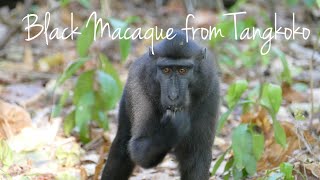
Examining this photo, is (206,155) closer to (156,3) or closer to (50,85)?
(50,85)

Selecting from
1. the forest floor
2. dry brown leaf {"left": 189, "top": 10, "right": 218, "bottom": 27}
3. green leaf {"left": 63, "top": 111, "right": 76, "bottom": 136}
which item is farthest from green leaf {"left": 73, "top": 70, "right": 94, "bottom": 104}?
dry brown leaf {"left": 189, "top": 10, "right": 218, "bottom": 27}

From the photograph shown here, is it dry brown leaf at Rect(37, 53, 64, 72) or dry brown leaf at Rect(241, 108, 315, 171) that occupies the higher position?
dry brown leaf at Rect(37, 53, 64, 72)

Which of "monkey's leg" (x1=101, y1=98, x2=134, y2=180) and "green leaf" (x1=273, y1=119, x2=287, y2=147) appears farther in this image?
"monkey's leg" (x1=101, y1=98, x2=134, y2=180)

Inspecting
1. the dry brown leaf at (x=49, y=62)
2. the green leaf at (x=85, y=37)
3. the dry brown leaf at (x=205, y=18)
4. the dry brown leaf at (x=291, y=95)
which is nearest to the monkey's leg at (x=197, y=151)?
the green leaf at (x=85, y=37)

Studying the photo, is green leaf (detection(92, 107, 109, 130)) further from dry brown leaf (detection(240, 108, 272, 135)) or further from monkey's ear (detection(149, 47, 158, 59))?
monkey's ear (detection(149, 47, 158, 59))

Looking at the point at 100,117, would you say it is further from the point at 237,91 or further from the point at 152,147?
the point at 152,147

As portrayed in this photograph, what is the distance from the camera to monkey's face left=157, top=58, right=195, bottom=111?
4.46 meters

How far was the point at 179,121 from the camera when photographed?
175 inches

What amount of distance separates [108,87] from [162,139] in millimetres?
1638

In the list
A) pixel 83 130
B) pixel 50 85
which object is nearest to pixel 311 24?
pixel 50 85

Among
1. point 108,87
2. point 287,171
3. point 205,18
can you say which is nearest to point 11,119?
point 108,87

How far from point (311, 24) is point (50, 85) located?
4.85 metres

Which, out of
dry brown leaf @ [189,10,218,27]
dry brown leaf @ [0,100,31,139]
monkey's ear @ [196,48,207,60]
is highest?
dry brown leaf @ [189,10,218,27]

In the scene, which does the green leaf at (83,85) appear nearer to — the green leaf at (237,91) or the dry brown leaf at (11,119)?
the dry brown leaf at (11,119)
